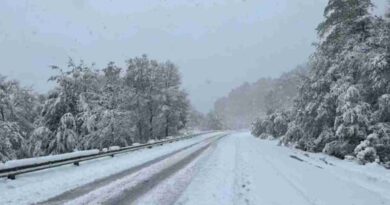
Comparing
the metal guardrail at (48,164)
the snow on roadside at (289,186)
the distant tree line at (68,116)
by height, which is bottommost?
the snow on roadside at (289,186)

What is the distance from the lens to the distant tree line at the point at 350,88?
2477 centimetres

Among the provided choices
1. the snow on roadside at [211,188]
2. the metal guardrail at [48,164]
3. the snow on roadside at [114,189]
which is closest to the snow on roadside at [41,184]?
the metal guardrail at [48,164]

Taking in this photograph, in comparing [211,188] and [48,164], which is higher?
[48,164]

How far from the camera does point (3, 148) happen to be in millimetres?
29984

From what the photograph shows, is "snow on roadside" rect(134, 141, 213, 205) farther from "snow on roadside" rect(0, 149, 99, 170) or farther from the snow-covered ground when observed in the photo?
"snow on roadside" rect(0, 149, 99, 170)

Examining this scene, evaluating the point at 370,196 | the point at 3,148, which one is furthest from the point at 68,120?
the point at 370,196

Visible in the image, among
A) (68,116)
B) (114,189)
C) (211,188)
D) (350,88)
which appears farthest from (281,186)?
(68,116)

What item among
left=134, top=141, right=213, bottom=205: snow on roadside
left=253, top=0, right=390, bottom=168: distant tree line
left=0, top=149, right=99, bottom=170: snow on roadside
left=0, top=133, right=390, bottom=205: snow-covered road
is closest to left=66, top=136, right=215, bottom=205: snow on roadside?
left=0, top=133, right=390, bottom=205: snow-covered road

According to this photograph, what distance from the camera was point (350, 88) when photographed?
26875 mm

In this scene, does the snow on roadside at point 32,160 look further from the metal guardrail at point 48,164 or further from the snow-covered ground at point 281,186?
the snow-covered ground at point 281,186

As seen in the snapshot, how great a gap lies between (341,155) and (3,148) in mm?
22001

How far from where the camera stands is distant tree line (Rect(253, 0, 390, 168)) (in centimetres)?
2477

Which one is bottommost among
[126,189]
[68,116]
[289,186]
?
[289,186]

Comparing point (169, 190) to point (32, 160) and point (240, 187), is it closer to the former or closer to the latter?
point (240, 187)
